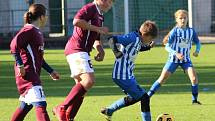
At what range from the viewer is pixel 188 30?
11922mm

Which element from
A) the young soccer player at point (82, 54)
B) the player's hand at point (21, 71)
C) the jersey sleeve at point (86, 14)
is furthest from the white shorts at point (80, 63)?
the player's hand at point (21, 71)

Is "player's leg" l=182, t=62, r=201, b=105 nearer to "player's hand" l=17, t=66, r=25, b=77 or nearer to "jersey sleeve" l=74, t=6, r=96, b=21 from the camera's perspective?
"jersey sleeve" l=74, t=6, r=96, b=21

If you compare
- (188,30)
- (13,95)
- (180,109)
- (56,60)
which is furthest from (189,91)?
(56,60)

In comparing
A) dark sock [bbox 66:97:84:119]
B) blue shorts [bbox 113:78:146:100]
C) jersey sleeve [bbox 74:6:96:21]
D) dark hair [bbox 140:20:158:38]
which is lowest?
dark sock [bbox 66:97:84:119]

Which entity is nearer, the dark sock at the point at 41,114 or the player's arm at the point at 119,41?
the dark sock at the point at 41,114

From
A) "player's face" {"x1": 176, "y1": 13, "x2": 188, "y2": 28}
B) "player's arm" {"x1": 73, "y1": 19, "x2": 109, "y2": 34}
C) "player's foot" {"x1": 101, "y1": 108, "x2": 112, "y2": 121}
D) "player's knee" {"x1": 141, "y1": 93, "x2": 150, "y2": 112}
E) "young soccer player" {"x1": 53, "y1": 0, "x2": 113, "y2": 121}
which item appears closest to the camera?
"player's arm" {"x1": 73, "y1": 19, "x2": 109, "y2": 34}

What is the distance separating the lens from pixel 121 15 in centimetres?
3198

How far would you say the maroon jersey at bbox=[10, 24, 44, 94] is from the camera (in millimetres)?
7691

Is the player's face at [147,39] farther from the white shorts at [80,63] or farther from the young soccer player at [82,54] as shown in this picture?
the white shorts at [80,63]

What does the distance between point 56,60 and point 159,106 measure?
11.2m

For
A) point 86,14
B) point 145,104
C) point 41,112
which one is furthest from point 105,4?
point 41,112

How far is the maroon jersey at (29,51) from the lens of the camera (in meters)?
7.69

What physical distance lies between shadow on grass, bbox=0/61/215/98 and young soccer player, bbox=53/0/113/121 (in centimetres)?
410

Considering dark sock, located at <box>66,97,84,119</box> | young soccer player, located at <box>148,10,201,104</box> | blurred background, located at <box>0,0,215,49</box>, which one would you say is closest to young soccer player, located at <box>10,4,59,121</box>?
dark sock, located at <box>66,97,84,119</box>
